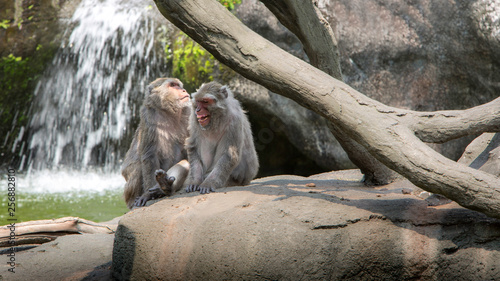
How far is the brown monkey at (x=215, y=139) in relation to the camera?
16.2 feet

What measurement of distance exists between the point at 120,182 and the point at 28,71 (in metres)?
3.52

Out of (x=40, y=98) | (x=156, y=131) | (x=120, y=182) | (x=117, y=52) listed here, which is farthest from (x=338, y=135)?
(x=40, y=98)

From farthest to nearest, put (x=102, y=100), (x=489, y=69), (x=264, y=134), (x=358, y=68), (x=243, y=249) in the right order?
(x=102, y=100), (x=264, y=134), (x=358, y=68), (x=489, y=69), (x=243, y=249)

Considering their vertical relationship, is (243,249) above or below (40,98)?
below

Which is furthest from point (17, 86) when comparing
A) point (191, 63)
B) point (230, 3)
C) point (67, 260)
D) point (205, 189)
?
point (205, 189)

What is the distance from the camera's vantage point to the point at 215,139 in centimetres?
513

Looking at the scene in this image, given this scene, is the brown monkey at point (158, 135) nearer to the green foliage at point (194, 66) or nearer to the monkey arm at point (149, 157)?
the monkey arm at point (149, 157)

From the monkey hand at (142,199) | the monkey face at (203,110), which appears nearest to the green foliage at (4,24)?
the monkey hand at (142,199)

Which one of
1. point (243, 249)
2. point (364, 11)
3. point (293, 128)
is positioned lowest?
point (243, 249)

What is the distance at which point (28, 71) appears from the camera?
10836mm

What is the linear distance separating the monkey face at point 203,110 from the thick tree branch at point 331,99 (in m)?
1.18

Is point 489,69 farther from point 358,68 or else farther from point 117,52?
point 117,52

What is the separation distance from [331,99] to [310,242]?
112 centimetres

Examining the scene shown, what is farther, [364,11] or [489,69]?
[364,11]
